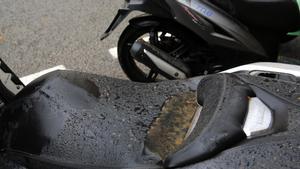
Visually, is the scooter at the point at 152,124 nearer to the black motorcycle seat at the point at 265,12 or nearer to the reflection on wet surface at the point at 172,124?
the reflection on wet surface at the point at 172,124

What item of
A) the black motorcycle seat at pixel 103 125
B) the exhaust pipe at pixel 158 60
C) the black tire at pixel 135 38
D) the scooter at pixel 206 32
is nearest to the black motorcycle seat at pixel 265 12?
the scooter at pixel 206 32

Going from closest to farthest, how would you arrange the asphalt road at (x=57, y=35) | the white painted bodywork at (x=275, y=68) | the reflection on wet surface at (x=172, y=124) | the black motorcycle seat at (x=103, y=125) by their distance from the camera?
the black motorcycle seat at (x=103, y=125) → the reflection on wet surface at (x=172, y=124) → the white painted bodywork at (x=275, y=68) → the asphalt road at (x=57, y=35)

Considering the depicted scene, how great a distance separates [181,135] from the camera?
1.51m

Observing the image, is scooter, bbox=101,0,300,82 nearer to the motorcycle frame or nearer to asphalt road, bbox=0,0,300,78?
the motorcycle frame

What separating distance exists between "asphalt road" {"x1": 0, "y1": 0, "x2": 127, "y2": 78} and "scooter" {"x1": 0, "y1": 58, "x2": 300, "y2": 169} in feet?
7.22

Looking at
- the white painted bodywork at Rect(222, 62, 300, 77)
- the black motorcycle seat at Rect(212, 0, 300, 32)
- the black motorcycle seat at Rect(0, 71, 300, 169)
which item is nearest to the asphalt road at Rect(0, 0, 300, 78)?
the black motorcycle seat at Rect(212, 0, 300, 32)

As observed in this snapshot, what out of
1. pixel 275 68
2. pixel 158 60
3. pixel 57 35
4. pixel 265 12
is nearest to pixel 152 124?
pixel 275 68

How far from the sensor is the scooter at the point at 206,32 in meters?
3.07

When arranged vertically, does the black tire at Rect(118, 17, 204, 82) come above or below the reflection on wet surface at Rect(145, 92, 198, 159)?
below

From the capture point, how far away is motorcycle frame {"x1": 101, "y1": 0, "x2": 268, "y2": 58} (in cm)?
307

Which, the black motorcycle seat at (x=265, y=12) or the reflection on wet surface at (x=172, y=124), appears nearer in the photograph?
the reflection on wet surface at (x=172, y=124)

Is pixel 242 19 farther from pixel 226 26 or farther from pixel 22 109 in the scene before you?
pixel 22 109

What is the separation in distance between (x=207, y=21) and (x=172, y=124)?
164 centimetres

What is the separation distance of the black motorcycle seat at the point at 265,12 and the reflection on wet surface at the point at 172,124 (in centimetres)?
150
